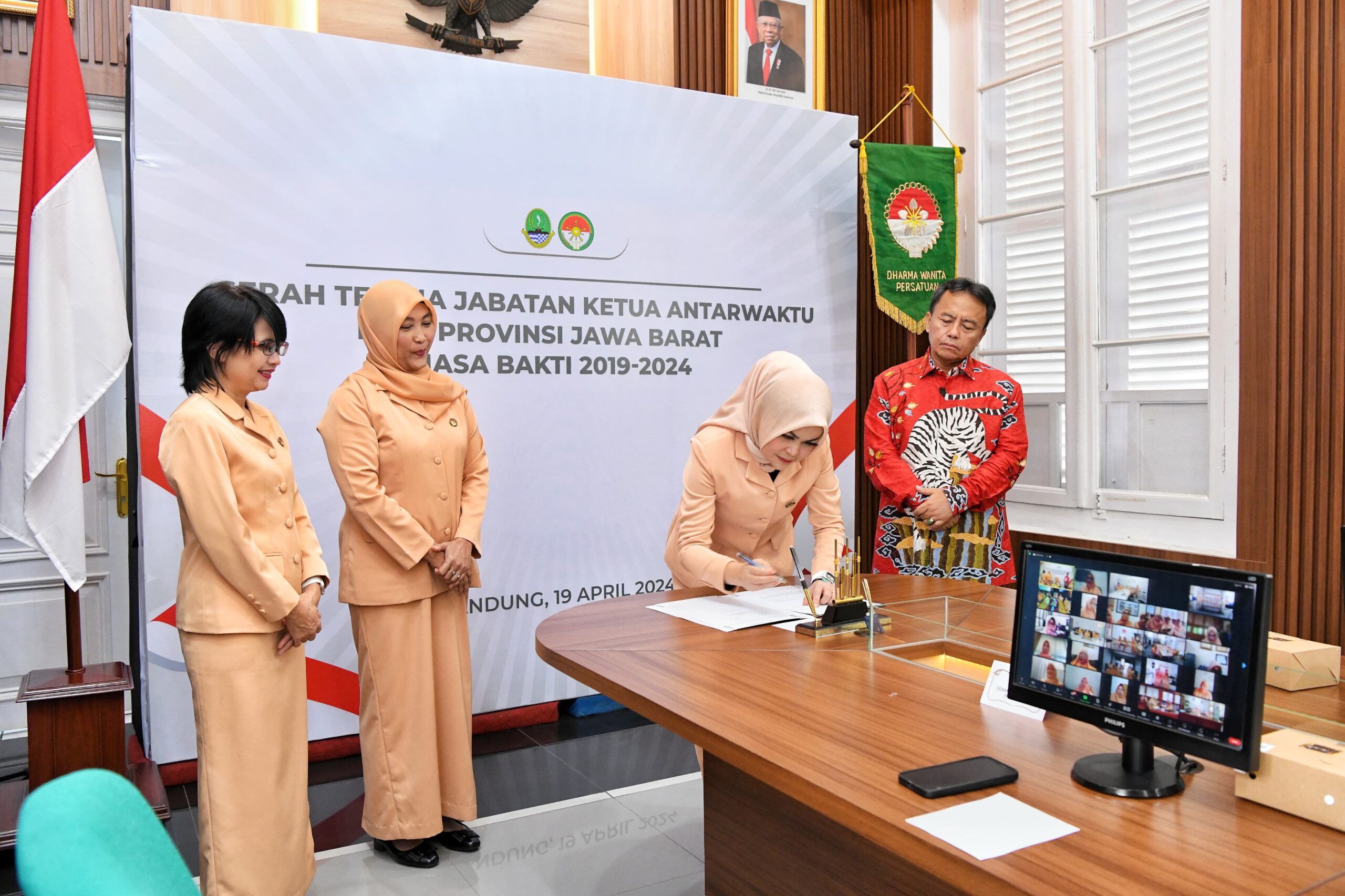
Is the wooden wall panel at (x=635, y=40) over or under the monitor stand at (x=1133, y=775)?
over

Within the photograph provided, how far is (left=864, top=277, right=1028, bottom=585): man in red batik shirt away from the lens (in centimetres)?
367

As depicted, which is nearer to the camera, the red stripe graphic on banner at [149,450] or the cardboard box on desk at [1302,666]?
the cardboard box on desk at [1302,666]

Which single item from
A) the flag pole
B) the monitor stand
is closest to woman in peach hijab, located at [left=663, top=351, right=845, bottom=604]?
the monitor stand

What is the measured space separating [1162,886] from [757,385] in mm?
1739

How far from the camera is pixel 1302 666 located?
71.7 inches

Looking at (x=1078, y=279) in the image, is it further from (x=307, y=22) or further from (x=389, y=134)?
(x=307, y=22)

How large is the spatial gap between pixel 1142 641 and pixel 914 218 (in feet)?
11.8

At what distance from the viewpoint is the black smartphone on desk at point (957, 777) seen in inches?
54.4

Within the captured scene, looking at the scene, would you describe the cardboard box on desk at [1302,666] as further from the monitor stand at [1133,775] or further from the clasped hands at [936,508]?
the clasped hands at [936,508]

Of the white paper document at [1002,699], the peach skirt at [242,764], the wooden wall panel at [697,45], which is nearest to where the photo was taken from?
the white paper document at [1002,699]

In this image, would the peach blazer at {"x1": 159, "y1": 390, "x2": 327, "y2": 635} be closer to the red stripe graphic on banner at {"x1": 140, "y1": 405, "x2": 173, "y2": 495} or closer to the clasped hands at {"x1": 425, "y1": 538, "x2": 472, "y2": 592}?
the clasped hands at {"x1": 425, "y1": 538, "x2": 472, "y2": 592}

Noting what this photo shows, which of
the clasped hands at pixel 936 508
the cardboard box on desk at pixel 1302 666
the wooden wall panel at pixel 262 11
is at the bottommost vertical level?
the cardboard box on desk at pixel 1302 666

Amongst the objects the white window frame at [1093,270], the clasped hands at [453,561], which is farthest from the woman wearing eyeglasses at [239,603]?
the white window frame at [1093,270]

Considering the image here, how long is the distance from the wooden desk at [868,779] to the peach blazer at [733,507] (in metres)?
0.15
